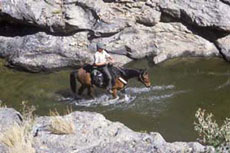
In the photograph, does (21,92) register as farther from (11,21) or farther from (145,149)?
(145,149)

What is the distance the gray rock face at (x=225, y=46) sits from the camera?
2208 centimetres

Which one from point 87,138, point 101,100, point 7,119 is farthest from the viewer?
point 101,100

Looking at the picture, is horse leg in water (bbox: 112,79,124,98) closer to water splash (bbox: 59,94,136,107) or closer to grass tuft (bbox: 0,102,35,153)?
water splash (bbox: 59,94,136,107)

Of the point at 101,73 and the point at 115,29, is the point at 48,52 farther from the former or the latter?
the point at 101,73

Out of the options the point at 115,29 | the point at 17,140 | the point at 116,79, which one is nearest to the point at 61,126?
the point at 17,140

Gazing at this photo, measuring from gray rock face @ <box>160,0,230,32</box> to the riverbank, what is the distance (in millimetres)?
11954

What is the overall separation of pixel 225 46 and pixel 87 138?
13.0 m

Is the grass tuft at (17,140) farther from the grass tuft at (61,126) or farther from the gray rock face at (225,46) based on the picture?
the gray rock face at (225,46)

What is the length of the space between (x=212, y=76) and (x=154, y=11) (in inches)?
161

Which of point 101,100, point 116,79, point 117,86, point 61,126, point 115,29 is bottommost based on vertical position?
point 101,100

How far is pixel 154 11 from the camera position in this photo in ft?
74.5

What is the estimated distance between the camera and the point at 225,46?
882 inches

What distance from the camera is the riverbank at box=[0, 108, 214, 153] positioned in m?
9.78

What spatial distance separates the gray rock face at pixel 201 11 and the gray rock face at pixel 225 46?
0.44 metres
